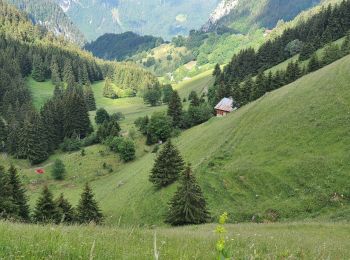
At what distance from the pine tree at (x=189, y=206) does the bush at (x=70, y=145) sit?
7442 centimetres

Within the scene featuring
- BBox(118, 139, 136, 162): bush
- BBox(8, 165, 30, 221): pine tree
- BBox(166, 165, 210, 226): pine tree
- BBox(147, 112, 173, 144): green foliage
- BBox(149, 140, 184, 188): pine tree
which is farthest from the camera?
BBox(147, 112, 173, 144): green foliage

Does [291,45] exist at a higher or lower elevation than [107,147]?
higher

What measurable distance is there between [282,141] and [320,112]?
7914 mm

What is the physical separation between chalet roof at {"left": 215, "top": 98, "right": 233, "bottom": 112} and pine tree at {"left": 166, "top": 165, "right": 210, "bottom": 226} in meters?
58.0

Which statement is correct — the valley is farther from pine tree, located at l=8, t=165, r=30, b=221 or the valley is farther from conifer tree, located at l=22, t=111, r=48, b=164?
conifer tree, located at l=22, t=111, r=48, b=164

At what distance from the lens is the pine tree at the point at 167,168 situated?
A: 5897 cm

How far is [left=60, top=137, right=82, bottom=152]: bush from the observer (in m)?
113

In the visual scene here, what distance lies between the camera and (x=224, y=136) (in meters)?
68.4

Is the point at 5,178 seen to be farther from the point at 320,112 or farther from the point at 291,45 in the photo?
the point at 291,45

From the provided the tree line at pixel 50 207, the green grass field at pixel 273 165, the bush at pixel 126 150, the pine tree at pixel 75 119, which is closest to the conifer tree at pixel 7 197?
the tree line at pixel 50 207

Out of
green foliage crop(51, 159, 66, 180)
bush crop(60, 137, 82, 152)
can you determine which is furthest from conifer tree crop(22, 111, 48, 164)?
green foliage crop(51, 159, 66, 180)

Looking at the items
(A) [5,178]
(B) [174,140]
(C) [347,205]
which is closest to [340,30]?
(B) [174,140]

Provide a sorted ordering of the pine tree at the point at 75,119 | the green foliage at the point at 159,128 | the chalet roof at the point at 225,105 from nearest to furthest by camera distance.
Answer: the green foliage at the point at 159,128 < the chalet roof at the point at 225,105 < the pine tree at the point at 75,119

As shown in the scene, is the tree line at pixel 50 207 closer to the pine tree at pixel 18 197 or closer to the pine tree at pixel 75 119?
the pine tree at pixel 18 197
